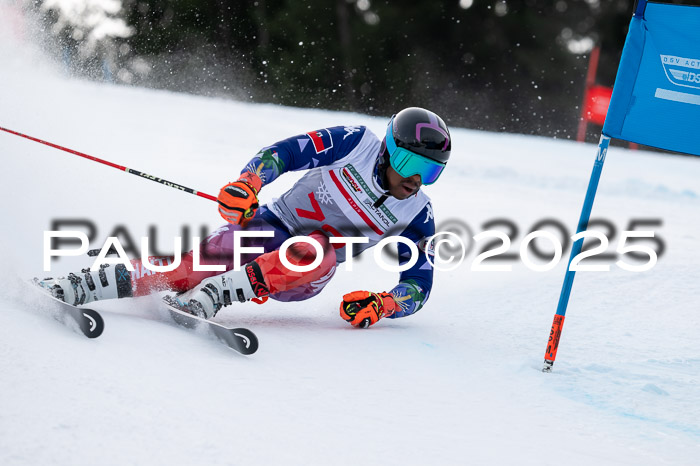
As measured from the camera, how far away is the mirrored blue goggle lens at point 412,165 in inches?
122

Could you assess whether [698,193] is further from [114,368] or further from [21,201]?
[114,368]

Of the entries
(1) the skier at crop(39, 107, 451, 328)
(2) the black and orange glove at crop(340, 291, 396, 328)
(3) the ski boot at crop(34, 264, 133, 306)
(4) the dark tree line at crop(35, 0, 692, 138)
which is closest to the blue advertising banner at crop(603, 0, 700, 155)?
(1) the skier at crop(39, 107, 451, 328)

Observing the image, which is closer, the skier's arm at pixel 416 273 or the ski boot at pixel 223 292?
the ski boot at pixel 223 292

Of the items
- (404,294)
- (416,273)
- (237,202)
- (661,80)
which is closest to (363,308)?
(404,294)

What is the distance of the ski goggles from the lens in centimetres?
309

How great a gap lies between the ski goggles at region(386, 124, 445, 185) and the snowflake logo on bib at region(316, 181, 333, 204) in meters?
0.38

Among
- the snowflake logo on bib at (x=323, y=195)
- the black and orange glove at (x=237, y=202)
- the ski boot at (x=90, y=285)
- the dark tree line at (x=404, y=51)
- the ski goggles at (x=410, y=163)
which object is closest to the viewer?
the ski boot at (x=90, y=285)

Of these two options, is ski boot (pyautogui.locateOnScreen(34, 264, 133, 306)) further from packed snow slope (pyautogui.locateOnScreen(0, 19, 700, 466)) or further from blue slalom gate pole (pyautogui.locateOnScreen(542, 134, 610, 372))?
blue slalom gate pole (pyautogui.locateOnScreen(542, 134, 610, 372))

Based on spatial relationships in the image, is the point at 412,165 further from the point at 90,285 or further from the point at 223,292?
the point at 90,285

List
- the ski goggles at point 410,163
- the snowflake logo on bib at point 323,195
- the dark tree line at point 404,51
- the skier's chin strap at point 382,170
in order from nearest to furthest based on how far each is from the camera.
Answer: the ski goggles at point 410,163 → the skier's chin strap at point 382,170 → the snowflake logo on bib at point 323,195 → the dark tree line at point 404,51

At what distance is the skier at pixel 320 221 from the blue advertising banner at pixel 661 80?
0.77 meters

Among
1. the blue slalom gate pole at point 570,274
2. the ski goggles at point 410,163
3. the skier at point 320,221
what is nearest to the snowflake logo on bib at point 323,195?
the skier at point 320,221

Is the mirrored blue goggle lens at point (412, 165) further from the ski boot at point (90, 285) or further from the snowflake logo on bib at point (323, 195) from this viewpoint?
the ski boot at point (90, 285)

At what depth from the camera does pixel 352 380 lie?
8.15ft
